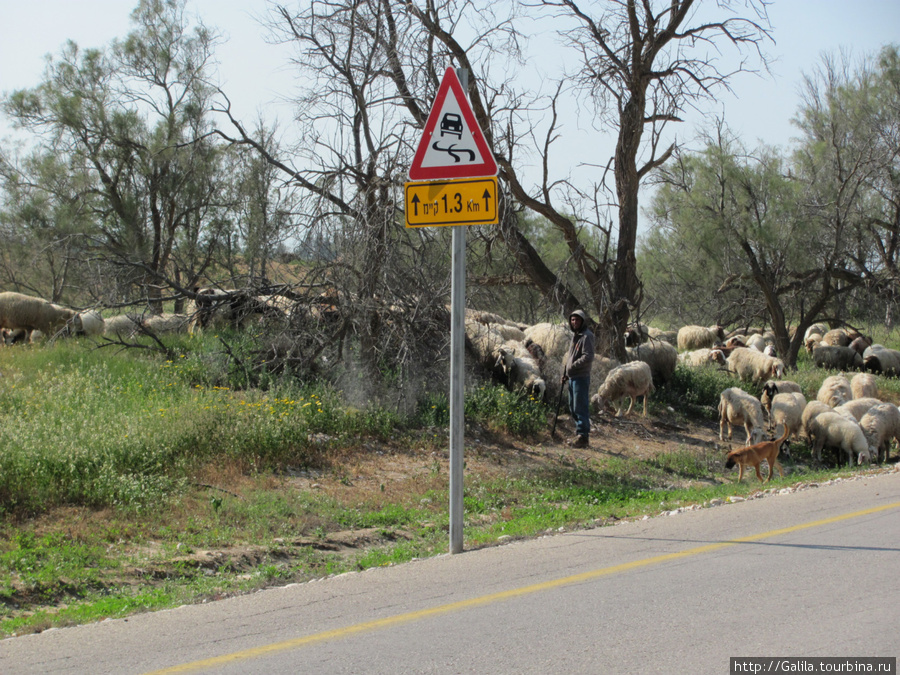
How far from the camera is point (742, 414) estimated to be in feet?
42.4

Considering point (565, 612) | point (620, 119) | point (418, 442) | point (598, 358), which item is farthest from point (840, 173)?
point (565, 612)

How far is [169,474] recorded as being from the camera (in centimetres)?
786

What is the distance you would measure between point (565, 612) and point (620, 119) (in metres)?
11.7

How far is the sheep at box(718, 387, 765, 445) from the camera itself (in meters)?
12.7

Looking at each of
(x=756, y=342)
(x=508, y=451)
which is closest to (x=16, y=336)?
(x=508, y=451)

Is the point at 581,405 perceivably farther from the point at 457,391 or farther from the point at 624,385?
the point at 457,391

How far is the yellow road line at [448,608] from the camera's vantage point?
3977mm

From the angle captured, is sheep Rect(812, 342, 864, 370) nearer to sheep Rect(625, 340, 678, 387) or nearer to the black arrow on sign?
sheep Rect(625, 340, 678, 387)

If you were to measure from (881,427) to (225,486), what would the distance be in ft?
34.8

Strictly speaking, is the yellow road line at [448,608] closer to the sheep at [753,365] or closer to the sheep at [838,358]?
the sheep at [753,365]

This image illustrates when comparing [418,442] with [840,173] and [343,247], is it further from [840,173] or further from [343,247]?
[840,173]

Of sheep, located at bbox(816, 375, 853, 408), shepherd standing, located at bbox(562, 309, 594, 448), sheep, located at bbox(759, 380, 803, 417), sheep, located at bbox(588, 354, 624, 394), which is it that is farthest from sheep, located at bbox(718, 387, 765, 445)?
sheep, located at bbox(816, 375, 853, 408)

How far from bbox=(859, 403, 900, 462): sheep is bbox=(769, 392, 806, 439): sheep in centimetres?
96

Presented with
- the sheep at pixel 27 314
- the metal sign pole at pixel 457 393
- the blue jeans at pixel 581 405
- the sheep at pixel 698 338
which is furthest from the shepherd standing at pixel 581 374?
the sheep at pixel 698 338
